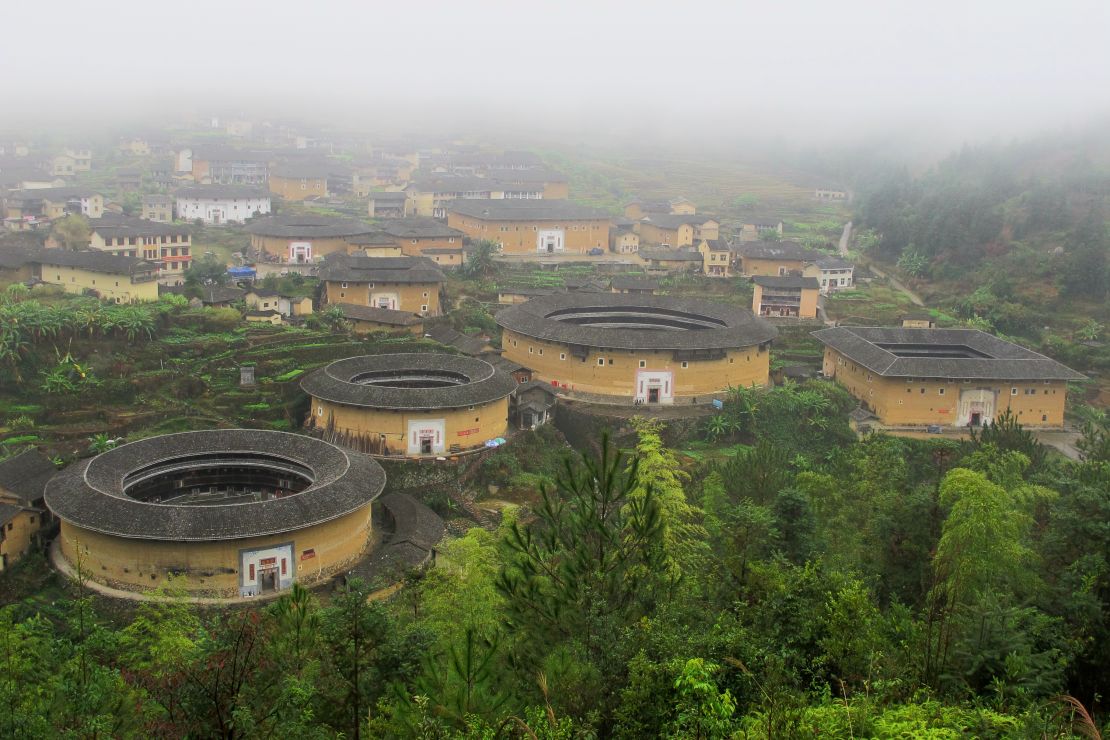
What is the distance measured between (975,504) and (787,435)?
19883mm

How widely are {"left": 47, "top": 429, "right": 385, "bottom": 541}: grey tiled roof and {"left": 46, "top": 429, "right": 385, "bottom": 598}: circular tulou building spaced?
0.03m

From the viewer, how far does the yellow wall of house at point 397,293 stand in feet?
145

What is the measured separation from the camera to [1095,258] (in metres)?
52.0

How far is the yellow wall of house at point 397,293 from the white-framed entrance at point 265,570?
70.9 feet

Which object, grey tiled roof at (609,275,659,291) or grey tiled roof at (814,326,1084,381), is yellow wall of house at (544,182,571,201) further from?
grey tiled roof at (814,326,1084,381)

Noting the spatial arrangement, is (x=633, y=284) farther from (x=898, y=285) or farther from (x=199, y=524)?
(x=199, y=524)

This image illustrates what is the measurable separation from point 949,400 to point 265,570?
2631cm

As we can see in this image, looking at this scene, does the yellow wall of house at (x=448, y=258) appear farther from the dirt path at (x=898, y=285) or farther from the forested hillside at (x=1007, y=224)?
the forested hillside at (x=1007, y=224)

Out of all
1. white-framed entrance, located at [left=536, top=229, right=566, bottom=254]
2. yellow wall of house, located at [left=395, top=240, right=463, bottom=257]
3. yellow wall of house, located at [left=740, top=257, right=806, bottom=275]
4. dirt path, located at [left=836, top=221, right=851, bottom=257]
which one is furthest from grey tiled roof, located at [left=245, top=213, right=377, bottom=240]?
dirt path, located at [left=836, top=221, right=851, bottom=257]

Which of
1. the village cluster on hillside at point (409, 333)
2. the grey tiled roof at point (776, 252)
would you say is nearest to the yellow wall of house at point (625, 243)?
the village cluster on hillside at point (409, 333)

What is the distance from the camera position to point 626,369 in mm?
38219

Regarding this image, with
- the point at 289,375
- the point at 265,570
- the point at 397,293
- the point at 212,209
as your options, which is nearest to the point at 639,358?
the point at 397,293

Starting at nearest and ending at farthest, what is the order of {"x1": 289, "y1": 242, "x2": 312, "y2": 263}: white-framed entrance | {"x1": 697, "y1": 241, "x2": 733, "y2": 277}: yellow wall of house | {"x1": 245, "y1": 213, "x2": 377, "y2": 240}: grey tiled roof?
{"x1": 245, "y1": 213, "x2": 377, "y2": 240}: grey tiled roof → {"x1": 289, "y1": 242, "x2": 312, "y2": 263}: white-framed entrance → {"x1": 697, "y1": 241, "x2": 733, "y2": 277}: yellow wall of house

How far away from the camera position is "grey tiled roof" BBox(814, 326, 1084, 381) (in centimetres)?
3612
